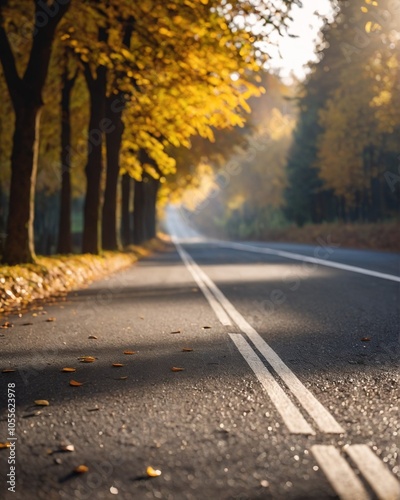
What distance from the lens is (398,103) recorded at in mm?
27688

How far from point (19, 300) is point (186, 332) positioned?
448cm

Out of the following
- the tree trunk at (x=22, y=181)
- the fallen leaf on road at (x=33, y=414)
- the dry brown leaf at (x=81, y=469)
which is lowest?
the fallen leaf on road at (x=33, y=414)

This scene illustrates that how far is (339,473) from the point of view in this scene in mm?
3281

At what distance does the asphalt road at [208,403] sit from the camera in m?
3.24

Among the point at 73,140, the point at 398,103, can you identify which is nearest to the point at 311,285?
the point at 73,140

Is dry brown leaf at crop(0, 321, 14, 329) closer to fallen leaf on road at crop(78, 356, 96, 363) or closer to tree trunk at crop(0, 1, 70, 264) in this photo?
fallen leaf on road at crop(78, 356, 96, 363)

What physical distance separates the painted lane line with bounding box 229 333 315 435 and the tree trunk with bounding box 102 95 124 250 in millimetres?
17029

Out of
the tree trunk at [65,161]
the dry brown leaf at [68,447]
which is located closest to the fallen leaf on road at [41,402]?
the dry brown leaf at [68,447]

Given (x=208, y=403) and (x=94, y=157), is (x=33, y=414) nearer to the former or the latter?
(x=208, y=403)

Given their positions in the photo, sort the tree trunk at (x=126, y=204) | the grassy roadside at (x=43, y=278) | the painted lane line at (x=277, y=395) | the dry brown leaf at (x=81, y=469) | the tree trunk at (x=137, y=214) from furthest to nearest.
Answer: the tree trunk at (x=137, y=214)
the tree trunk at (x=126, y=204)
the grassy roadside at (x=43, y=278)
the painted lane line at (x=277, y=395)
the dry brown leaf at (x=81, y=469)

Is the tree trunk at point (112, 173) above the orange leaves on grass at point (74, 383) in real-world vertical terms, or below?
above

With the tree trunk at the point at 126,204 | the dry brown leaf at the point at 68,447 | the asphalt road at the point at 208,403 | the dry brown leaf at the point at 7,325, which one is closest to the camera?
the asphalt road at the point at 208,403

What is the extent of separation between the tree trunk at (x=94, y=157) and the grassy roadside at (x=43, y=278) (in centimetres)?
172

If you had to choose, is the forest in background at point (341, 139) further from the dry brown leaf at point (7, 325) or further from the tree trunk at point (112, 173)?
the dry brown leaf at point (7, 325)
